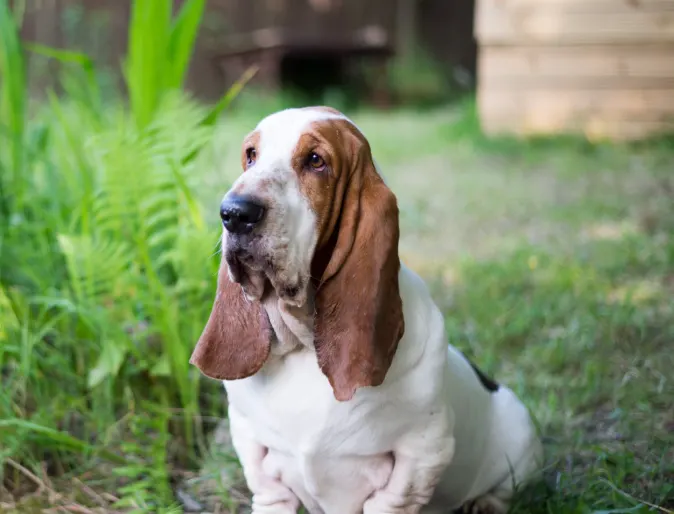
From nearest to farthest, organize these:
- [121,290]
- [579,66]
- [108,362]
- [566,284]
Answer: [108,362] < [121,290] < [566,284] < [579,66]

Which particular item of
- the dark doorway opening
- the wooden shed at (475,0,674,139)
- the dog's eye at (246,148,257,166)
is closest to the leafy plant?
the dog's eye at (246,148,257,166)

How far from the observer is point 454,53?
11.9m

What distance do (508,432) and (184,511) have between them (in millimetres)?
764

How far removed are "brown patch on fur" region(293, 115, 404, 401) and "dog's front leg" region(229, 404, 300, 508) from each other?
0.94ft

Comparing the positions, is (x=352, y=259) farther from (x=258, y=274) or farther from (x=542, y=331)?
(x=542, y=331)

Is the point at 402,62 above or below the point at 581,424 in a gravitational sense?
below

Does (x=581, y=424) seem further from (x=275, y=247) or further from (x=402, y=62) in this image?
(x=402, y=62)

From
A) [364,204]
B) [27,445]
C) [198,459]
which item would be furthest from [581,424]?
[27,445]

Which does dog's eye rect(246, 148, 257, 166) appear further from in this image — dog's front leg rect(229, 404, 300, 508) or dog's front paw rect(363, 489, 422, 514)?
dog's front paw rect(363, 489, 422, 514)

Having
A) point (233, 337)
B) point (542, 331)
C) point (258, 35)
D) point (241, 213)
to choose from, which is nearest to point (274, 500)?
point (233, 337)

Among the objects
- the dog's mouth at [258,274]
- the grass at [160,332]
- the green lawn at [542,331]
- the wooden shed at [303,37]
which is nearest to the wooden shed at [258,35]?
the wooden shed at [303,37]

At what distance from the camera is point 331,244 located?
4.86ft

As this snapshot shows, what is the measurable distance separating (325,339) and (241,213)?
287mm

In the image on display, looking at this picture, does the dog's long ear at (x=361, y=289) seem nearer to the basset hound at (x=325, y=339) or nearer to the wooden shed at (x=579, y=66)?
the basset hound at (x=325, y=339)
